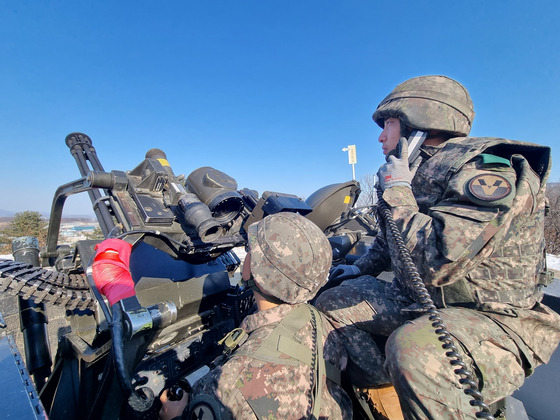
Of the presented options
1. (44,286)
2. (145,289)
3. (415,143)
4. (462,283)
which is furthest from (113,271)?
(415,143)

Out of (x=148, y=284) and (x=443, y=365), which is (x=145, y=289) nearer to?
(x=148, y=284)

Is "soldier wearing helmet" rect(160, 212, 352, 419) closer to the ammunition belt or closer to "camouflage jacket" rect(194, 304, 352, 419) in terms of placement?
"camouflage jacket" rect(194, 304, 352, 419)

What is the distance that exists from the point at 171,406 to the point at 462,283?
2.15 meters

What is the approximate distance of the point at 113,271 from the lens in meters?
1.92

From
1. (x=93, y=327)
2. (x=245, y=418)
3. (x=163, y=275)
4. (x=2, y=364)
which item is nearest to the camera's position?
(x=2, y=364)

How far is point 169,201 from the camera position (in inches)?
111

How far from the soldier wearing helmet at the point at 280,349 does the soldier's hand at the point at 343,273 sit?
95 cm

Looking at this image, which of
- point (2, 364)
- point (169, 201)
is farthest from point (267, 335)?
point (169, 201)

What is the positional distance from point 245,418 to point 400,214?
66.1 inches

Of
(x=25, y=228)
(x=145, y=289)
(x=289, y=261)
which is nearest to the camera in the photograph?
(x=289, y=261)

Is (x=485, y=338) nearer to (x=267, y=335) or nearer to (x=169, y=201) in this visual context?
(x=267, y=335)

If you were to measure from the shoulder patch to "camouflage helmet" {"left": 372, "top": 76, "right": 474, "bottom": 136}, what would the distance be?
85cm

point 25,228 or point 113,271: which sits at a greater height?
point 113,271

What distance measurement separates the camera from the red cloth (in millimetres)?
1832
